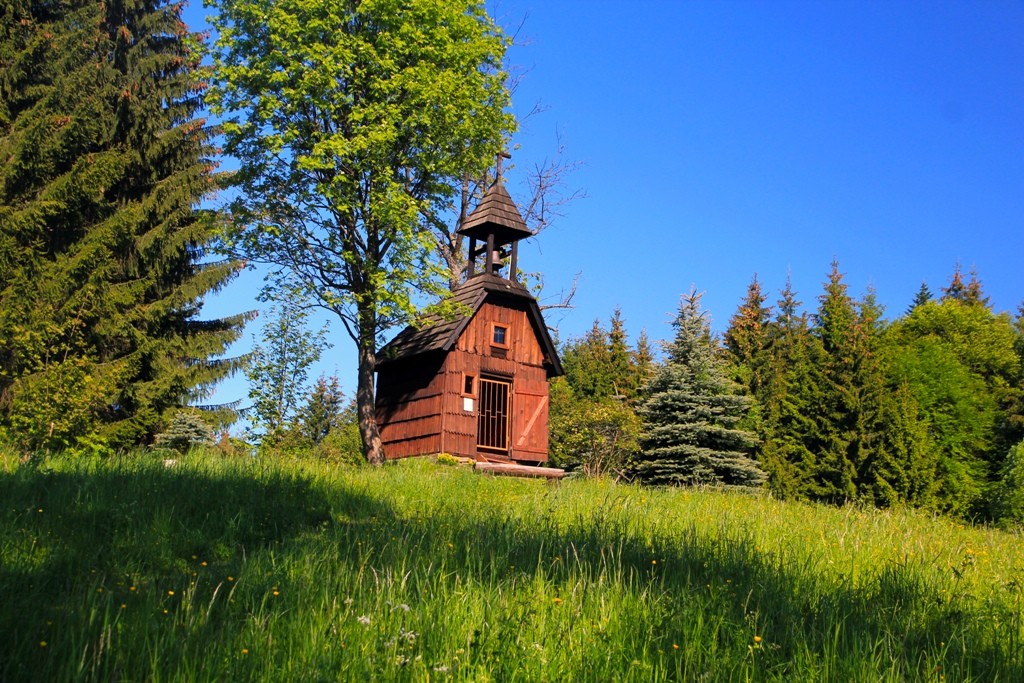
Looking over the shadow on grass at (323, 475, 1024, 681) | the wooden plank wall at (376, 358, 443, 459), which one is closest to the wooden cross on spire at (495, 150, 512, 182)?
the wooden plank wall at (376, 358, 443, 459)

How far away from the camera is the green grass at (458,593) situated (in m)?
4.80

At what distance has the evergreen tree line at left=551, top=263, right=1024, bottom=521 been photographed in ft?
98.7

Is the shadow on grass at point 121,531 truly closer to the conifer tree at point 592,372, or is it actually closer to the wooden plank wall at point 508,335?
the wooden plank wall at point 508,335

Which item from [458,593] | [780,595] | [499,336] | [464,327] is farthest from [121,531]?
[499,336]

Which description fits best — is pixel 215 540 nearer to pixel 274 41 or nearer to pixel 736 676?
pixel 736 676

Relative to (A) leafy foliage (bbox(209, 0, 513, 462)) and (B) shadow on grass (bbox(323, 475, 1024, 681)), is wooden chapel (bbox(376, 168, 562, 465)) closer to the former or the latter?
(A) leafy foliage (bbox(209, 0, 513, 462))

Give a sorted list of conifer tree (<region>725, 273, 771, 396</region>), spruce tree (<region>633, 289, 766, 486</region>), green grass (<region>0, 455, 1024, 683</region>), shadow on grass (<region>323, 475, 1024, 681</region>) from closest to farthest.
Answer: green grass (<region>0, 455, 1024, 683</region>)
shadow on grass (<region>323, 475, 1024, 681</region>)
spruce tree (<region>633, 289, 766, 486</region>)
conifer tree (<region>725, 273, 771, 396</region>)

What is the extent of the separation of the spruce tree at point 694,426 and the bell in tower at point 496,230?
24.1 feet

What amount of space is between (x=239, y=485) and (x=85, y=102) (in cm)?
2109

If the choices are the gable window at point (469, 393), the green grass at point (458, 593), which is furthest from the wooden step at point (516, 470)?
the green grass at point (458, 593)

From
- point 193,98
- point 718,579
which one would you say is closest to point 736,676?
point 718,579

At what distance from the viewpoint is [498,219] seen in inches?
1029

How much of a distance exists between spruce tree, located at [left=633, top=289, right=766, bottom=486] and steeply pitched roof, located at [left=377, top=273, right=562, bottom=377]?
16.3 feet

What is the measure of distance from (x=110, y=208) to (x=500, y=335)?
13.2 meters
